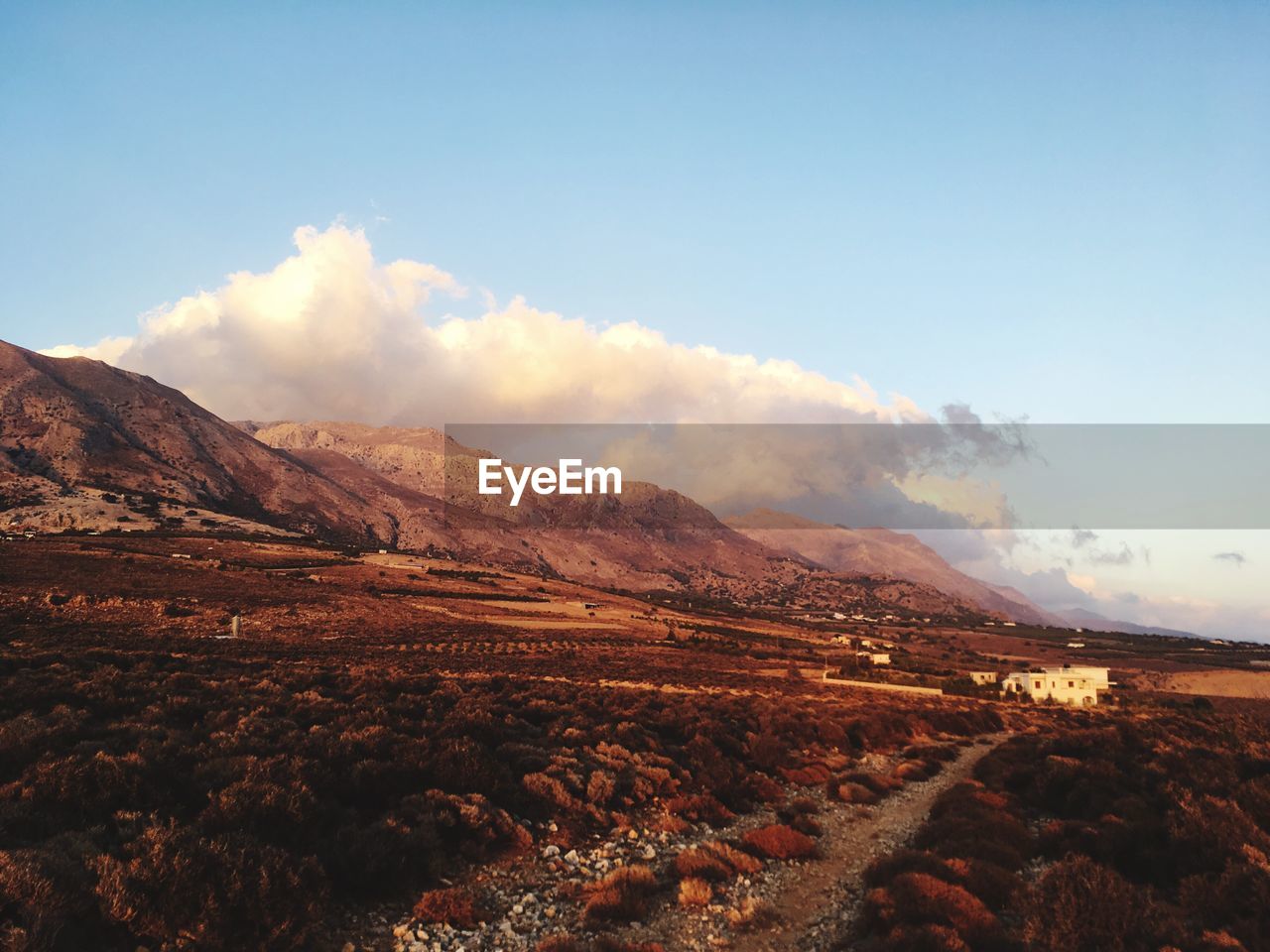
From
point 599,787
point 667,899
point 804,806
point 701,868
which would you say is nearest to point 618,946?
point 667,899

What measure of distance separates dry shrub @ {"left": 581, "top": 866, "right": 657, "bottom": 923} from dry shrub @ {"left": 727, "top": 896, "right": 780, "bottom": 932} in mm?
1479

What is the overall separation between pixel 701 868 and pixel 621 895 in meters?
2.23

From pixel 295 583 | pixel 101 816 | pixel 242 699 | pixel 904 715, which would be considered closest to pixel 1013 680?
pixel 904 715

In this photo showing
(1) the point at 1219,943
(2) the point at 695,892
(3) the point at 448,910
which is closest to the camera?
(1) the point at 1219,943

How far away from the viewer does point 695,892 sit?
11.2m

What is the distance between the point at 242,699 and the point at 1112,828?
930 inches

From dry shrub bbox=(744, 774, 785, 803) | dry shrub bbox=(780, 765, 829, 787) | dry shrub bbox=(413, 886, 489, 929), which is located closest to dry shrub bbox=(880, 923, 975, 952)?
dry shrub bbox=(413, 886, 489, 929)

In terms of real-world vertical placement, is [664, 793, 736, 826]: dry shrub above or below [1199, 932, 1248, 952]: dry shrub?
below

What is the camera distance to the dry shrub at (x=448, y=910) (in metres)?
9.63

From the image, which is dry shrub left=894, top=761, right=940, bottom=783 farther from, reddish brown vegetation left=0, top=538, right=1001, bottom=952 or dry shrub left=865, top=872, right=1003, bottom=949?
dry shrub left=865, top=872, right=1003, bottom=949

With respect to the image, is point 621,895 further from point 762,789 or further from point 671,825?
point 762,789

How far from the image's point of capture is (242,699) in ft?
66.3

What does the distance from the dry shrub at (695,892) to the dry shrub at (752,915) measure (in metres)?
0.46

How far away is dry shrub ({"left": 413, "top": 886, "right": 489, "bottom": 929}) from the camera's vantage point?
963 cm
